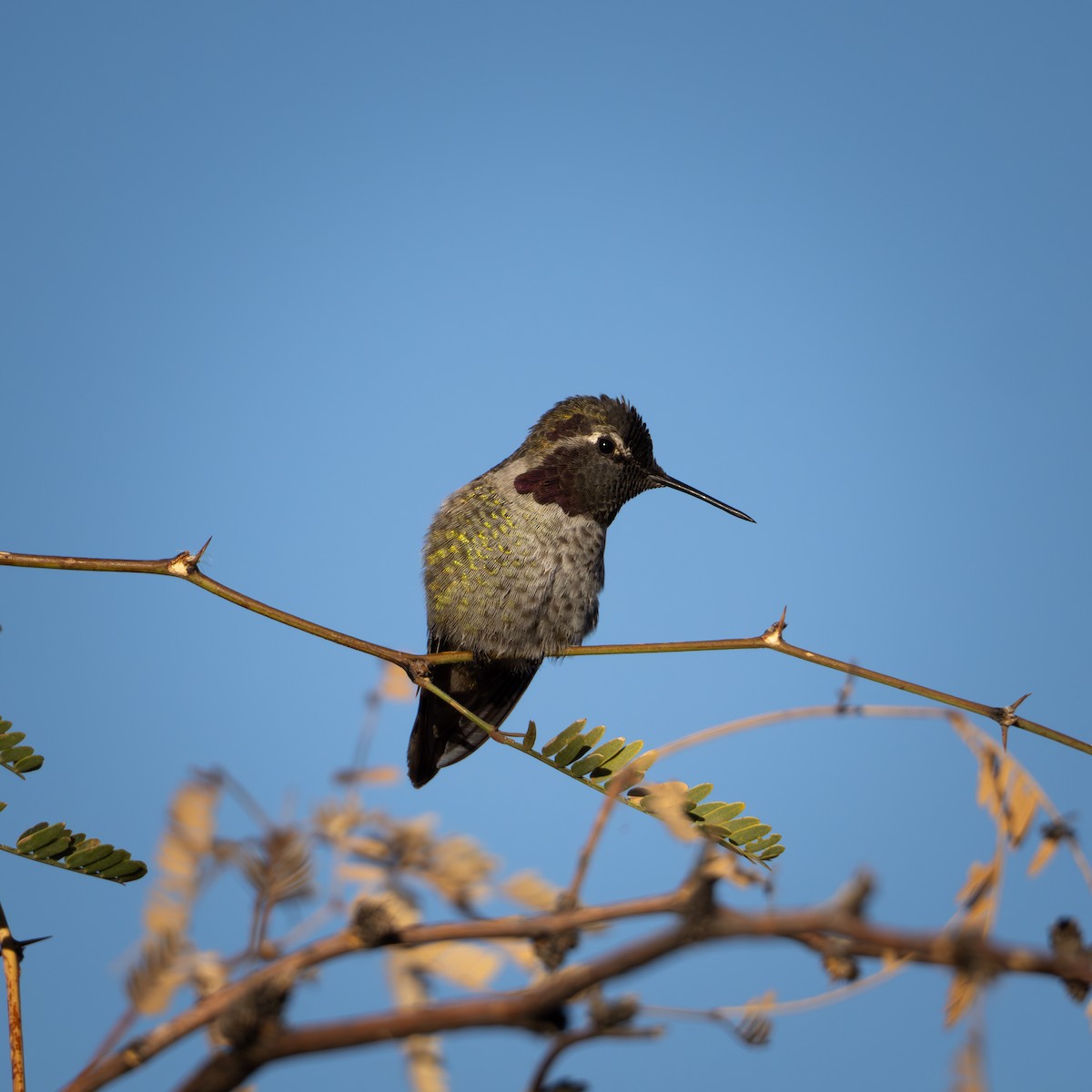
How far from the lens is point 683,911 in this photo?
0.48 meters

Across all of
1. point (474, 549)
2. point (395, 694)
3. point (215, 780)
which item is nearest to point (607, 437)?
point (474, 549)

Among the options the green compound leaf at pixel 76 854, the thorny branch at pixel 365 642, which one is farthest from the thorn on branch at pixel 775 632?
the green compound leaf at pixel 76 854

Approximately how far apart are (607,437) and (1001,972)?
3.47 m

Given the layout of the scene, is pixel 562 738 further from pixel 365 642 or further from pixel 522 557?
pixel 522 557

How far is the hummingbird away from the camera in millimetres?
3551

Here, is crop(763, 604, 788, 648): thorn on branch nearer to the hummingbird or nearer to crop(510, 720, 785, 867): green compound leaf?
crop(510, 720, 785, 867): green compound leaf

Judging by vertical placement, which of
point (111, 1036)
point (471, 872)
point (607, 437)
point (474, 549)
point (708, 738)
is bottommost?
point (111, 1036)

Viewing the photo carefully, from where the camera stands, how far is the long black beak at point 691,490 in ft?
11.3

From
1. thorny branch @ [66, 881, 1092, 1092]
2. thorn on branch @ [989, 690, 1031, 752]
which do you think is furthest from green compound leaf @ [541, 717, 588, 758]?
thorny branch @ [66, 881, 1092, 1092]

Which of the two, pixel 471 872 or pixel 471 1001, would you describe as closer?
pixel 471 1001

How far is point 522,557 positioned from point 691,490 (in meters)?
0.65

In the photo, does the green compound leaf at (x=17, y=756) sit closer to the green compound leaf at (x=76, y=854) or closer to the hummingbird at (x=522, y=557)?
the green compound leaf at (x=76, y=854)

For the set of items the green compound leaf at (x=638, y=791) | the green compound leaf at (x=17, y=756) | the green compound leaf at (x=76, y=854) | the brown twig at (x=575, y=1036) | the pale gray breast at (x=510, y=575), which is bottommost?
the brown twig at (x=575, y=1036)

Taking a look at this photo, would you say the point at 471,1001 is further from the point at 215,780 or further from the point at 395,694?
the point at 395,694
